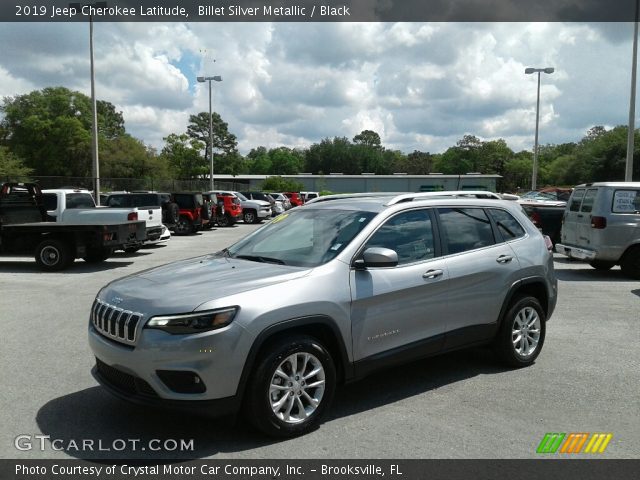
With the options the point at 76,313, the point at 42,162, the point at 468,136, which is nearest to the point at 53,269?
the point at 76,313

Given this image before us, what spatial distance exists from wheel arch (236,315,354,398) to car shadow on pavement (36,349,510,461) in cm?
39

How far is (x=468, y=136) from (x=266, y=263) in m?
139

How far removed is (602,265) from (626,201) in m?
1.74

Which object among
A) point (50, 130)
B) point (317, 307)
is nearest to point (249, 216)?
point (317, 307)

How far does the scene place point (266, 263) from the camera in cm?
461

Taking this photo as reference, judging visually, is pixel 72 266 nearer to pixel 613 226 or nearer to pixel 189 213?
pixel 189 213

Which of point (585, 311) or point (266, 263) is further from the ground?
point (266, 263)

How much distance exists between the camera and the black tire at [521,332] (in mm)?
5477

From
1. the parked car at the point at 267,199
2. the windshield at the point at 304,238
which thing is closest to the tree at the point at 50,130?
the parked car at the point at 267,199

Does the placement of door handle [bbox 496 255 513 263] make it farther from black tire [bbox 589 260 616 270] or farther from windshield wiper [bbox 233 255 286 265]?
black tire [bbox 589 260 616 270]

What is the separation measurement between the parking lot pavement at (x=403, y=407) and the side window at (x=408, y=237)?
122 centimetres

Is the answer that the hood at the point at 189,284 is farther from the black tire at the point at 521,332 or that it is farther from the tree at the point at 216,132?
the tree at the point at 216,132

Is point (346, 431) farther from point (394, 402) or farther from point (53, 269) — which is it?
point (53, 269)

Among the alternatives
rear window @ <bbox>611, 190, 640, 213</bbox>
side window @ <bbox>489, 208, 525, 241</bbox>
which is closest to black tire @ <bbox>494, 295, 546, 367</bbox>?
side window @ <bbox>489, 208, 525, 241</bbox>
